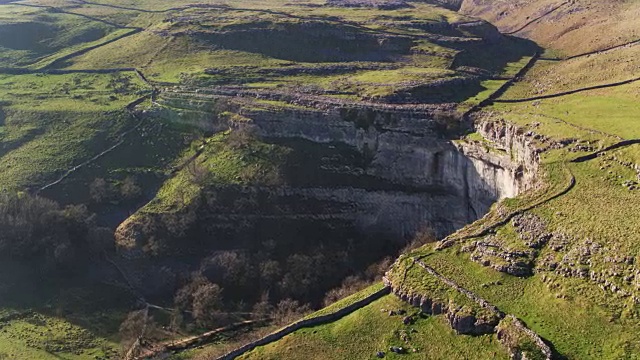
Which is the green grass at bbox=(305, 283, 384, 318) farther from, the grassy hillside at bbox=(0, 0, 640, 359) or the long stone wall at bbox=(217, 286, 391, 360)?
the grassy hillside at bbox=(0, 0, 640, 359)

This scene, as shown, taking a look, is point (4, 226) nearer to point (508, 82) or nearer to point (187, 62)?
point (187, 62)

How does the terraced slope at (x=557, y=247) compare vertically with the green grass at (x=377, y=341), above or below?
above

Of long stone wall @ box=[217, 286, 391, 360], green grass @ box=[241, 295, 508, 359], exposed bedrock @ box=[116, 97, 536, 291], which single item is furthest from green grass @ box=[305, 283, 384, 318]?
exposed bedrock @ box=[116, 97, 536, 291]

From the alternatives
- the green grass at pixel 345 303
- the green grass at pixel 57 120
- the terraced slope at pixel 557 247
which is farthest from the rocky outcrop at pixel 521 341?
the green grass at pixel 57 120

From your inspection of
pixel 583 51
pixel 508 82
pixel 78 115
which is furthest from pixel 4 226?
pixel 583 51

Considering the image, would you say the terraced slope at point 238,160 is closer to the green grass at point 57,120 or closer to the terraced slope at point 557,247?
the green grass at point 57,120

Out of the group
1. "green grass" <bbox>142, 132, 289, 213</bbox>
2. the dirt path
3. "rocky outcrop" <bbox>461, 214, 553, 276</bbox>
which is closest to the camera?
"rocky outcrop" <bbox>461, 214, 553, 276</bbox>

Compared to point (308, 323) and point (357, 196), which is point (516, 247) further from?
point (357, 196)

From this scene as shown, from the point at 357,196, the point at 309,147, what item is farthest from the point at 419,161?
the point at 309,147
